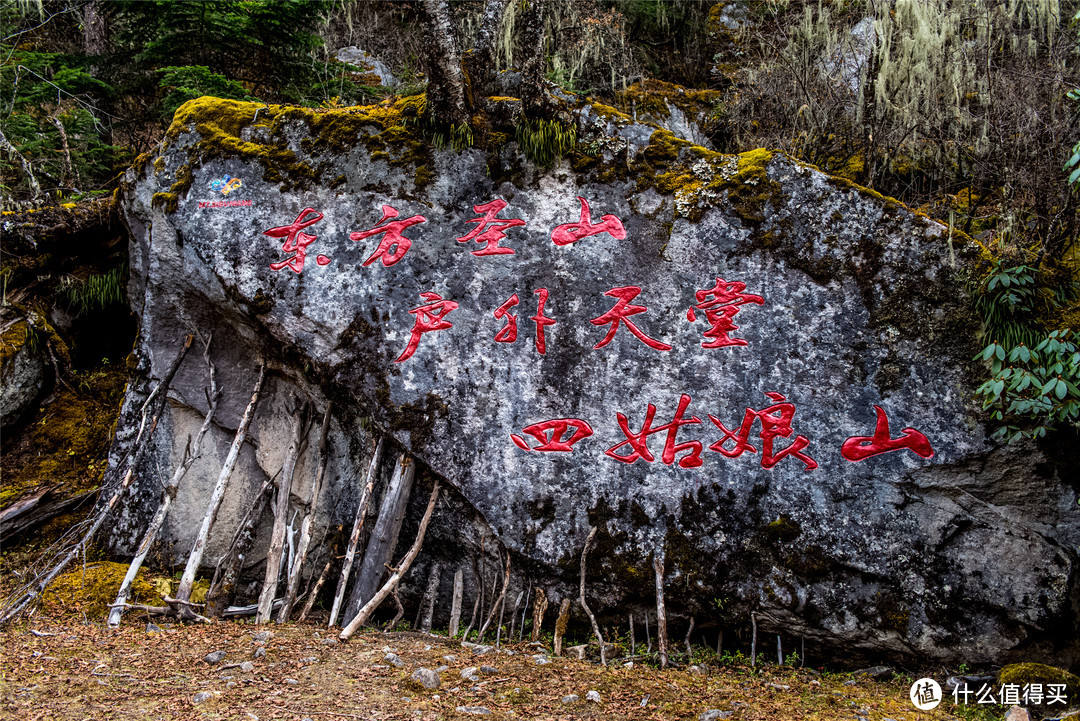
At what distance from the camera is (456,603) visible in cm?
496

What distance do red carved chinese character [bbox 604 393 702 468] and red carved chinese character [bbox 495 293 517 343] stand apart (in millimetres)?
1133

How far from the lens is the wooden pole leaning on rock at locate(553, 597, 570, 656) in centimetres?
457

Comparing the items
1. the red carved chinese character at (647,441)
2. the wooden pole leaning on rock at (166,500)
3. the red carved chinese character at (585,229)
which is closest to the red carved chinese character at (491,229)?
the red carved chinese character at (585,229)

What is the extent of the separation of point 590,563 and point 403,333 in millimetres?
2348

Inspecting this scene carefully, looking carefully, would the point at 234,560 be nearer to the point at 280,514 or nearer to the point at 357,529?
the point at 280,514

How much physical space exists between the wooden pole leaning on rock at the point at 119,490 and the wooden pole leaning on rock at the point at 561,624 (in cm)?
400

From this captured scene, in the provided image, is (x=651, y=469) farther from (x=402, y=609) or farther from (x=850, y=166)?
(x=850, y=166)

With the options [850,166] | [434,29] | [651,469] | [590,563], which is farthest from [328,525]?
[850,166]

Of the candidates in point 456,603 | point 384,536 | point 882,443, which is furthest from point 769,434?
point 384,536

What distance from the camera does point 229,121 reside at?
5801 millimetres

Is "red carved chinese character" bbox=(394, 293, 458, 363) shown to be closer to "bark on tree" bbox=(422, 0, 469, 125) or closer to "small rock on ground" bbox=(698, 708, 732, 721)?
"bark on tree" bbox=(422, 0, 469, 125)

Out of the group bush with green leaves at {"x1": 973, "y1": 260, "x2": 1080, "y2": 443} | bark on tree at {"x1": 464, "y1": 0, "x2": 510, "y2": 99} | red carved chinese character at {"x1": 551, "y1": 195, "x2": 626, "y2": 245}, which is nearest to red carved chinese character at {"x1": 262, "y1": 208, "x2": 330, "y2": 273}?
bark on tree at {"x1": 464, "y1": 0, "x2": 510, "y2": 99}

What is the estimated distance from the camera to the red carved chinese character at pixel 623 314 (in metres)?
5.01

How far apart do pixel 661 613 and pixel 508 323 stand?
2489mm
